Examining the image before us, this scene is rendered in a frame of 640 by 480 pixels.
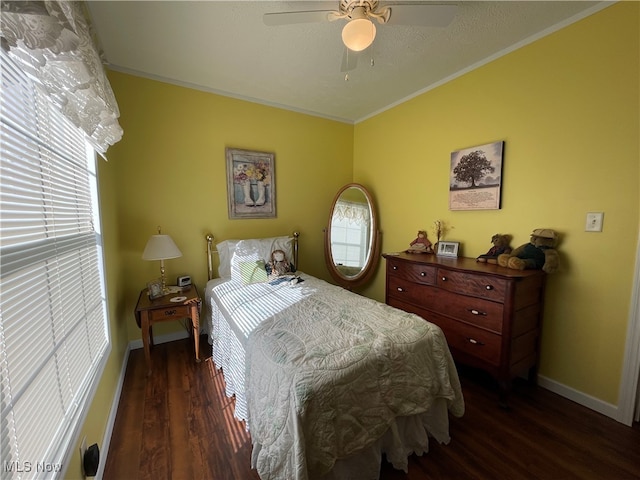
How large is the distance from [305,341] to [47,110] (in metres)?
1.49

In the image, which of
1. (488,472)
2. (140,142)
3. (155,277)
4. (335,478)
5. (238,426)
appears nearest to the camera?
(335,478)

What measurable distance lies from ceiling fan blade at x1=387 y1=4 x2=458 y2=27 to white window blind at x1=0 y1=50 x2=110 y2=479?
171cm

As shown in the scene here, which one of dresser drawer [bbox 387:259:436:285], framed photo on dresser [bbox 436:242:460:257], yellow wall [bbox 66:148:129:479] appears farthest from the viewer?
framed photo on dresser [bbox 436:242:460:257]

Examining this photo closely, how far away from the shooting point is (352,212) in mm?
3221

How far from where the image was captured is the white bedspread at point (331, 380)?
1049mm

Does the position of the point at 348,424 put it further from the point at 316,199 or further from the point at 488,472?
the point at 316,199

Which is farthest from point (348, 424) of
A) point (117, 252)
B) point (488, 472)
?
point (117, 252)

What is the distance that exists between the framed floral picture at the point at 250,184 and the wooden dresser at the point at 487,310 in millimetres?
1765

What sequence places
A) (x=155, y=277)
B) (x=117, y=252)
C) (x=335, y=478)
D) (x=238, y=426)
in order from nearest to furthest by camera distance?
(x=335, y=478) < (x=238, y=426) < (x=117, y=252) < (x=155, y=277)

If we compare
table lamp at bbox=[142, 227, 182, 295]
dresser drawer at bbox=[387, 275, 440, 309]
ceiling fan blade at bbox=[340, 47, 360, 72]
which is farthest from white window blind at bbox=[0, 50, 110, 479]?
dresser drawer at bbox=[387, 275, 440, 309]

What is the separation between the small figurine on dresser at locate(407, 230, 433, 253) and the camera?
2.56 metres

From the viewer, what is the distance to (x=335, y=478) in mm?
1155

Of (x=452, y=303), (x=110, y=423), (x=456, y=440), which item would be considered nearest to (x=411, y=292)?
(x=452, y=303)

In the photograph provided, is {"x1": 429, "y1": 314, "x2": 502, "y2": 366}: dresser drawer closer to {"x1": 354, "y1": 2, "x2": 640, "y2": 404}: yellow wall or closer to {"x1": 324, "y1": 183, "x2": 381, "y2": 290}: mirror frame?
{"x1": 354, "y1": 2, "x2": 640, "y2": 404}: yellow wall
